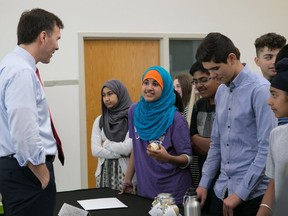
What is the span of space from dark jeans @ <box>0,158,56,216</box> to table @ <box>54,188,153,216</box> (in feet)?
0.56

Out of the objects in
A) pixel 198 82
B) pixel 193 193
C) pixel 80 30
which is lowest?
pixel 193 193

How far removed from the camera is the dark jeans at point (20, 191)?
1831 millimetres

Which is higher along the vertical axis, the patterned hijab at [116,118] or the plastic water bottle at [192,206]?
the patterned hijab at [116,118]

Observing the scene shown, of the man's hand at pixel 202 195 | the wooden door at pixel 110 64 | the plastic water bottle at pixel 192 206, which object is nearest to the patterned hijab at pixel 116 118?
the wooden door at pixel 110 64

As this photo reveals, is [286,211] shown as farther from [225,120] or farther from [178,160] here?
[178,160]

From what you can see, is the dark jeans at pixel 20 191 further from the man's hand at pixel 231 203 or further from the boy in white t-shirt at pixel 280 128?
the boy in white t-shirt at pixel 280 128

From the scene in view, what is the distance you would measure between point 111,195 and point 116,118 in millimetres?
1292

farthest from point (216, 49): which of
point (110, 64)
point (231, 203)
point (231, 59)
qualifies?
point (110, 64)

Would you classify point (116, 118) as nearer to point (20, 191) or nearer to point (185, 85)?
point (185, 85)

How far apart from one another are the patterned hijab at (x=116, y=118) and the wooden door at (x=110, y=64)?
3.77ft

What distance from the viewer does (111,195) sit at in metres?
2.40

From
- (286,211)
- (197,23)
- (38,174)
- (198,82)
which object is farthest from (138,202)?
(197,23)

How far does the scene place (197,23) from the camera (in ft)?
17.1

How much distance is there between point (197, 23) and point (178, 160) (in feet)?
10.5
